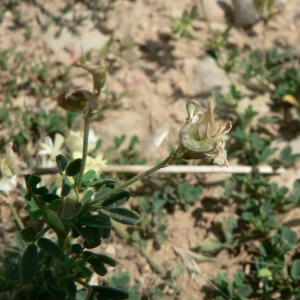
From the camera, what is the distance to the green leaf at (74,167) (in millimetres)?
2113

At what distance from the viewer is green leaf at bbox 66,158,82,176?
6.93 ft

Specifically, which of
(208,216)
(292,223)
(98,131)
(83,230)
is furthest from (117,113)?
(83,230)

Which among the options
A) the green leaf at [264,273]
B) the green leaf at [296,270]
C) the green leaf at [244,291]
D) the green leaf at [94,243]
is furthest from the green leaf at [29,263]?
the green leaf at [296,270]

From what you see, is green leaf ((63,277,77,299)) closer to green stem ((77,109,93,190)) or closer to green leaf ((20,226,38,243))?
green leaf ((20,226,38,243))

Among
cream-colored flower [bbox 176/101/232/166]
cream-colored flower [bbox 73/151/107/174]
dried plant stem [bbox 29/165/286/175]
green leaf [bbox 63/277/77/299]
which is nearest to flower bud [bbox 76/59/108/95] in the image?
cream-colored flower [bbox 176/101/232/166]

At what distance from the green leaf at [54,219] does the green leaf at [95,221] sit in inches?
3.3

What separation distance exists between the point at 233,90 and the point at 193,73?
498 millimetres

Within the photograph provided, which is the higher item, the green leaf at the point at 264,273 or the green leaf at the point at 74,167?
the green leaf at the point at 74,167

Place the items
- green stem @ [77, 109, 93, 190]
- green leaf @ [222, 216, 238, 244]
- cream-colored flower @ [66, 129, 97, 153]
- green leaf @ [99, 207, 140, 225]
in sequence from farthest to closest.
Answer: green leaf @ [222, 216, 238, 244]
cream-colored flower @ [66, 129, 97, 153]
green leaf @ [99, 207, 140, 225]
green stem @ [77, 109, 93, 190]

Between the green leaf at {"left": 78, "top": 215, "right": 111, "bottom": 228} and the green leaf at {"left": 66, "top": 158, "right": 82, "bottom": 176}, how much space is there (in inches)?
7.1

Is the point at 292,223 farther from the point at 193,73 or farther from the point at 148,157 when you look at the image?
the point at 193,73

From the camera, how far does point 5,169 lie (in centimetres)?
246

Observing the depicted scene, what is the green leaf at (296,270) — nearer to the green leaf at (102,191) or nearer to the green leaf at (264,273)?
the green leaf at (264,273)

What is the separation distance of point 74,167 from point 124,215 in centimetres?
26
